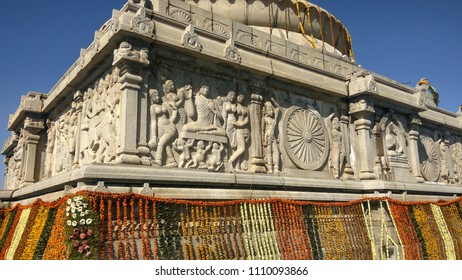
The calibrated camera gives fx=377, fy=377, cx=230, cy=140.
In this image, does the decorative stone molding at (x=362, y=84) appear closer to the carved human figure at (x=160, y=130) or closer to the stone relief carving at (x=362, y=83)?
the stone relief carving at (x=362, y=83)

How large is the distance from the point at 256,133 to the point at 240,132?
1.53 ft

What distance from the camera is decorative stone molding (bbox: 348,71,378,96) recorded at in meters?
11.1

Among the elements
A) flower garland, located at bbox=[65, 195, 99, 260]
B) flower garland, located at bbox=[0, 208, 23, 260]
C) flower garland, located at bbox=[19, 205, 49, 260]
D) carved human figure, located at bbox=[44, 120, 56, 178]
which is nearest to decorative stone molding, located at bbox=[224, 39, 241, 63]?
flower garland, located at bbox=[65, 195, 99, 260]

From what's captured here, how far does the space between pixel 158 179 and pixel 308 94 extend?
18.2ft

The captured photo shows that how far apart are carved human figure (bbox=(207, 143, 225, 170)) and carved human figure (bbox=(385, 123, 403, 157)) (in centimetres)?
625

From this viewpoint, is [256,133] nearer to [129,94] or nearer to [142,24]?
[129,94]

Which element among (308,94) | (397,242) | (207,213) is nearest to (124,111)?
(207,213)

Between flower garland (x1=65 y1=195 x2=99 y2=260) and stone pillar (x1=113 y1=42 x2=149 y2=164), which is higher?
stone pillar (x1=113 y1=42 x2=149 y2=164)

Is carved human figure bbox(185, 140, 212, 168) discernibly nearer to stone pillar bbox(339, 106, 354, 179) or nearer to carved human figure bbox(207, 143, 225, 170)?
carved human figure bbox(207, 143, 225, 170)

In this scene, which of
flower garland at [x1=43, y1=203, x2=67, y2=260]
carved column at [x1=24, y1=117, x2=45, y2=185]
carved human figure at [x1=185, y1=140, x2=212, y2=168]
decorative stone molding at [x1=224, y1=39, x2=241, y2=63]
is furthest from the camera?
carved column at [x1=24, y1=117, x2=45, y2=185]

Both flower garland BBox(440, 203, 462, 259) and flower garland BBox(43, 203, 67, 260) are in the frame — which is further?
flower garland BBox(440, 203, 462, 259)

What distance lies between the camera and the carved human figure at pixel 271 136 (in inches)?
375

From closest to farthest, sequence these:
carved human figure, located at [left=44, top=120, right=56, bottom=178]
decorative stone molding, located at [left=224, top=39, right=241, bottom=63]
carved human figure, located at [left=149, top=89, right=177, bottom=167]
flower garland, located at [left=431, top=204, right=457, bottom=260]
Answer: carved human figure, located at [left=149, top=89, right=177, bottom=167]
decorative stone molding, located at [left=224, top=39, right=241, bottom=63]
flower garland, located at [left=431, top=204, right=457, bottom=260]
carved human figure, located at [left=44, top=120, right=56, bottom=178]

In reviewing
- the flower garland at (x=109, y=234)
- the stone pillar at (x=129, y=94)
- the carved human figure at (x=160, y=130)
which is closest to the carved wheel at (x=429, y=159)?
the carved human figure at (x=160, y=130)
